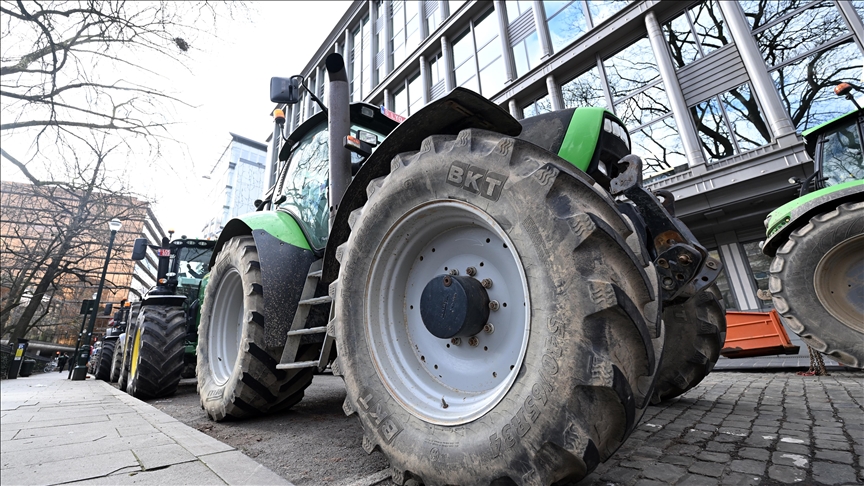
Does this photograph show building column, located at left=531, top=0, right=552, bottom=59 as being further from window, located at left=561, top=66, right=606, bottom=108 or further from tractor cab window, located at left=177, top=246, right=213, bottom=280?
tractor cab window, located at left=177, top=246, right=213, bottom=280

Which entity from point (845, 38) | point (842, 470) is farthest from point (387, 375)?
point (845, 38)

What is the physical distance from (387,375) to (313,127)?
2.60 metres

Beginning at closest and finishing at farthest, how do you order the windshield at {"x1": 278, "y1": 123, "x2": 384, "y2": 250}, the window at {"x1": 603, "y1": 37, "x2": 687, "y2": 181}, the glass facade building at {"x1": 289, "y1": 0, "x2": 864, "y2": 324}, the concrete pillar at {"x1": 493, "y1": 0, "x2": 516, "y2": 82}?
the windshield at {"x1": 278, "y1": 123, "x2": 384, "y2": 250} → the glass facade building at {"x1": 289, "y1": 0, "x2": 864, "y2": 324} → the window at {"x1": 603, "y1": 37, "x2": 687, "y2": 181} → the concrete pillar at {"x1": 493, "y1": 0, "x2": 516, "y2": 82}

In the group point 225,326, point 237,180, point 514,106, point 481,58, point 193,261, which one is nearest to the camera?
point 225,326

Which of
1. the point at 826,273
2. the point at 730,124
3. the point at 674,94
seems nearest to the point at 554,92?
the point at 674,94

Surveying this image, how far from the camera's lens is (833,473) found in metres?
1.46

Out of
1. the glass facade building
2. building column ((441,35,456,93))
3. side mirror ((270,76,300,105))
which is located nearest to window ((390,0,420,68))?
building column ((441,35,456,93))

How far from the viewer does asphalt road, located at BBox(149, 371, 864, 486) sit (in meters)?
1.50

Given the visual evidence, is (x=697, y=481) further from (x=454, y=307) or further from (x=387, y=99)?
(x=387, y=99)

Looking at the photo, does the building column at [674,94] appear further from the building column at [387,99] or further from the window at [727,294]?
the building column at [387,99]

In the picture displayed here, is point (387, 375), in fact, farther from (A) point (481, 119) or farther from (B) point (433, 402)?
(A) point (481, 119)

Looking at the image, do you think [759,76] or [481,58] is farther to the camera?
[481,58]

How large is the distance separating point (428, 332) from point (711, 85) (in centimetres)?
1247

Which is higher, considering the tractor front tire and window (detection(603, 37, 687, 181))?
window (detection(603, 37, 687, 181))
